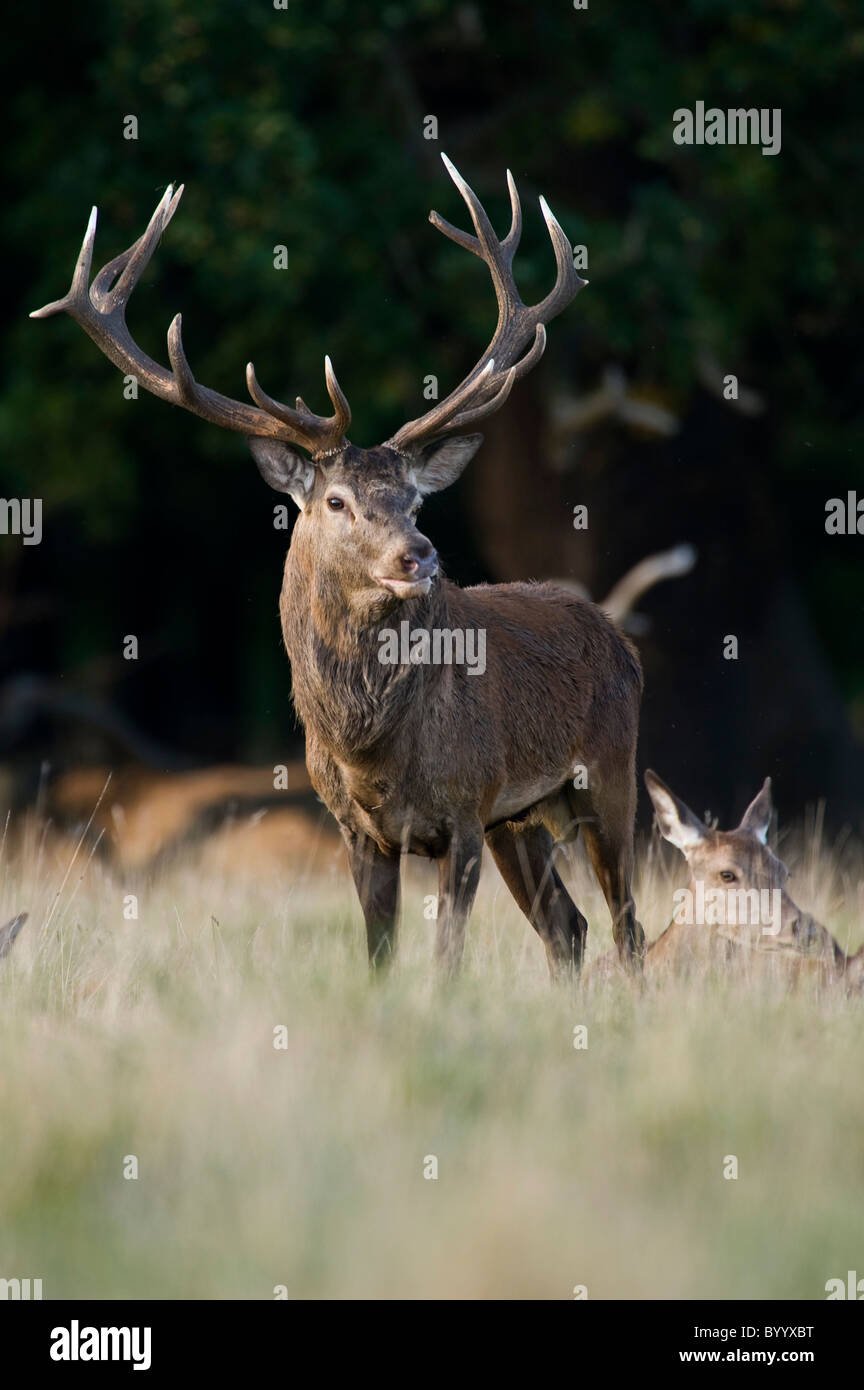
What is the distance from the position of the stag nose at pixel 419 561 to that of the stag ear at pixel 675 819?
1.35 meters

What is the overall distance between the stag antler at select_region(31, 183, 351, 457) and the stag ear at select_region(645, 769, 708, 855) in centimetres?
171

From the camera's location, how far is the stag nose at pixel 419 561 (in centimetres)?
615

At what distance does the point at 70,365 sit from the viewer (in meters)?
12.7

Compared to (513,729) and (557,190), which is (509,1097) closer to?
(513,729)

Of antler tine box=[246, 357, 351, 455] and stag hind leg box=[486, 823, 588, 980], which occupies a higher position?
antler tine box=[246, 357, 351, 455]

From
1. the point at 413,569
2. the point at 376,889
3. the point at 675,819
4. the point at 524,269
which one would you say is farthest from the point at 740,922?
the point at 524,269

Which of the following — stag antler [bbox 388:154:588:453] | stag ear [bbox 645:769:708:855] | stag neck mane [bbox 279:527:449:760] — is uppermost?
stag antler [bbox 388:154:588:453]

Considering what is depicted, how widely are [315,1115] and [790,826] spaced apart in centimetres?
874

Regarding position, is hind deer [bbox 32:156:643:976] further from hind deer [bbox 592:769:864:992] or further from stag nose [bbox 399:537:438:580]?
hind deer [bbox 592:769:864:992]

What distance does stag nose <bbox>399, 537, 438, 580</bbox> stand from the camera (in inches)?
242
